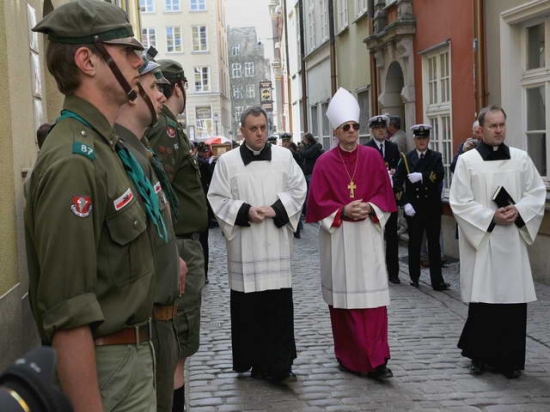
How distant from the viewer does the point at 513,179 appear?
6195 millimetres

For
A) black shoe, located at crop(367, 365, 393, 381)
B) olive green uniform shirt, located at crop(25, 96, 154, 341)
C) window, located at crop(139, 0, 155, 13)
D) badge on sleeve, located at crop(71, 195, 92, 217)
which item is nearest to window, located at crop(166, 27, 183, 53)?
window, located at crop(139, 0, 155, 13)

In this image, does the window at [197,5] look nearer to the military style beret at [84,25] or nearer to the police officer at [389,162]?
the police officer at [389,162]

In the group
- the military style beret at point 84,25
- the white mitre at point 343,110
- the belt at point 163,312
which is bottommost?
the belt at point 163,312

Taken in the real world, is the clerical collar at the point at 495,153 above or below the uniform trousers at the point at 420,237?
above

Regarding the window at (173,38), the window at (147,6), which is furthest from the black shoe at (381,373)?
the window at (173,38)

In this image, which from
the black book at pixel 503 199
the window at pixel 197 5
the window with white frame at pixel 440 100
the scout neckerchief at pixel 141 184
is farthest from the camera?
the window at pixel 197 5

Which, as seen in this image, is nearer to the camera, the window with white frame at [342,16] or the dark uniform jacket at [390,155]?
the dark uniform jacket at [390,155]

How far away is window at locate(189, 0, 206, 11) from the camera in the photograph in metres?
67.9

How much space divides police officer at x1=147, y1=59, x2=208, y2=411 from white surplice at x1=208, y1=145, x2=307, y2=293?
141 cm

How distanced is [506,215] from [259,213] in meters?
1.82

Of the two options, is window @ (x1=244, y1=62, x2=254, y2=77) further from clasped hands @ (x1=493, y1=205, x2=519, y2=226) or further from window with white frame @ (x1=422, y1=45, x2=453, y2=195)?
clasped hands @ (x1=493, y1=205, x2=519, y2=226)

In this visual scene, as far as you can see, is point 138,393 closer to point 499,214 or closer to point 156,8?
point 499,214

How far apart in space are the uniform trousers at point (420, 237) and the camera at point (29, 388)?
29.0 ft

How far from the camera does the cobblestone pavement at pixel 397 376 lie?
5.50m
